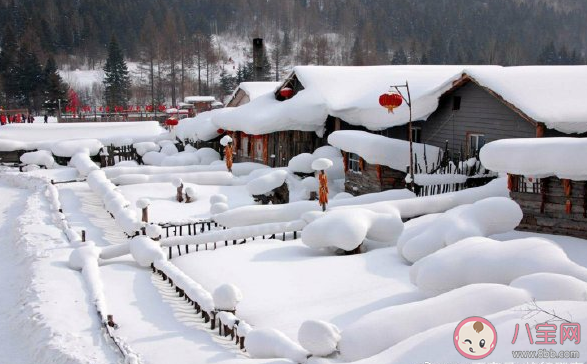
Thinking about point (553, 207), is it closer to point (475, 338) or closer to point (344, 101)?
point (475, 338)

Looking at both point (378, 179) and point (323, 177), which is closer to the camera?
point (323, 177)

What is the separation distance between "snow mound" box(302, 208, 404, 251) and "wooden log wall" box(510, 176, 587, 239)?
2.87 m

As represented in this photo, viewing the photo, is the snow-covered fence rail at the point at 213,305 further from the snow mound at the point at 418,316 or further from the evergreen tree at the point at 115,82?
the evergreen tree at the point at 115,82

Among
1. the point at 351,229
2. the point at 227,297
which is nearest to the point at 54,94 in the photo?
the point at 351,229

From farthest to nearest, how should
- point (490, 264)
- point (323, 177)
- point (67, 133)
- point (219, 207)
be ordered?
1. point (67, 133)
2. point (219, 207)
3. point (323, 177)
4. point (490, 264)

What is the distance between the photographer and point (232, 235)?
15.4 meters

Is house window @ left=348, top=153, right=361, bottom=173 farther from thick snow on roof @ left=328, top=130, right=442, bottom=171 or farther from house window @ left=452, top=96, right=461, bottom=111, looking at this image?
house window @ left=452, top=96, right=461, bottom=111

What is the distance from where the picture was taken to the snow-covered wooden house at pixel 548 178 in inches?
527

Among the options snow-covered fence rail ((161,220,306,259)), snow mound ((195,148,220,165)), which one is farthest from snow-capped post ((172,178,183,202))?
snow mound ((195,148,220,165))

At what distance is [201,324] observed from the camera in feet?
36.4

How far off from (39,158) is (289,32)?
94.7 metres

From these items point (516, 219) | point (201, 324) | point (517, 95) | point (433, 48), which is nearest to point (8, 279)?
point (201, 324)

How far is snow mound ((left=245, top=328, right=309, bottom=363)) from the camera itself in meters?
8.35

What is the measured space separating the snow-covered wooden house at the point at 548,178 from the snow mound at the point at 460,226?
1.16 m
